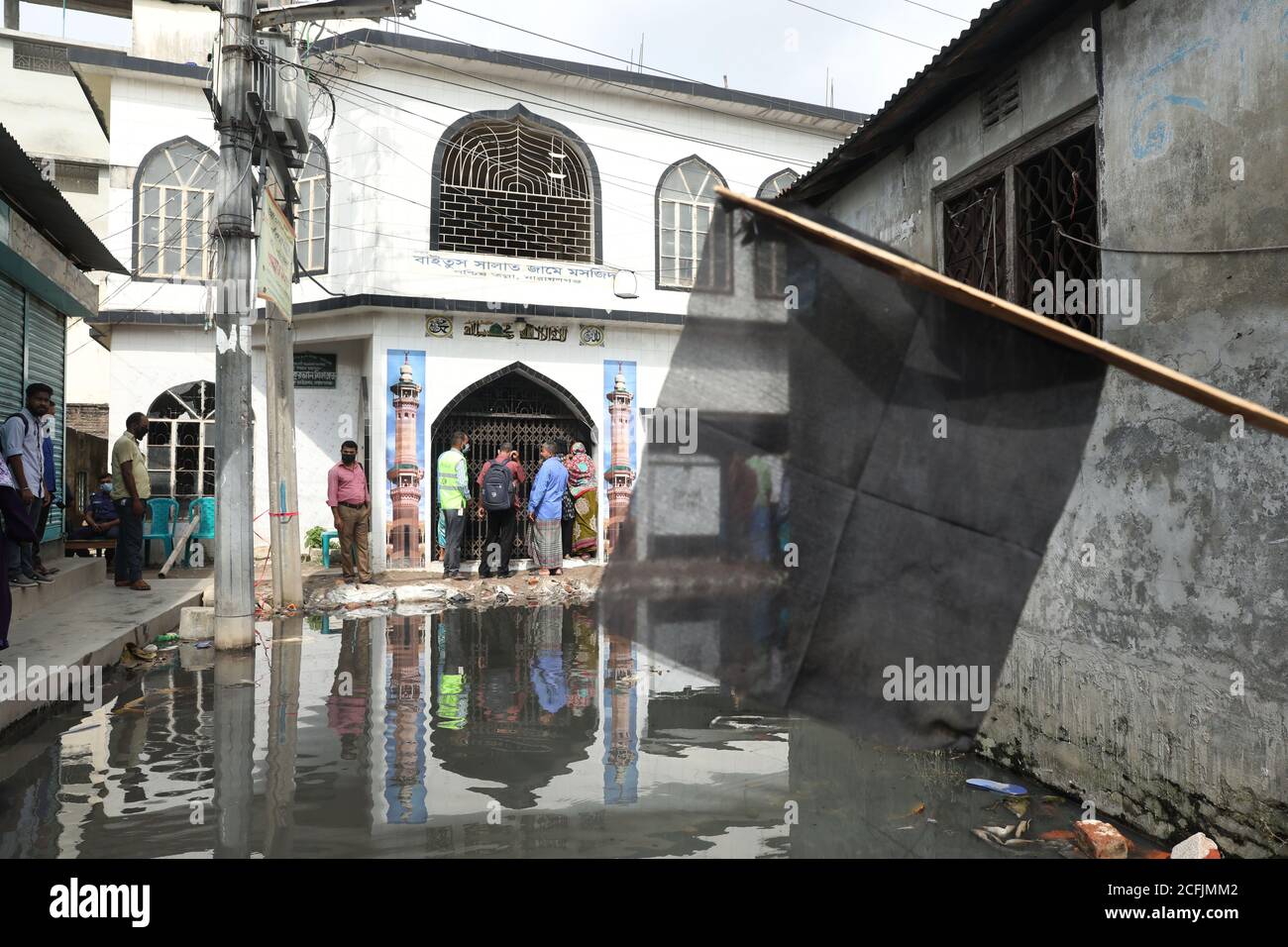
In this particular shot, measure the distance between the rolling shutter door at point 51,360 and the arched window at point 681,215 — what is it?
946 centimetres

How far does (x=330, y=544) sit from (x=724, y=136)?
1041cm

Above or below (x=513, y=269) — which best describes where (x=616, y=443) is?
below

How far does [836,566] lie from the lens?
245cm

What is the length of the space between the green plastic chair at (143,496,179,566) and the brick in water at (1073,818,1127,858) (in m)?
14.4

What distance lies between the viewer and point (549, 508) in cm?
1405

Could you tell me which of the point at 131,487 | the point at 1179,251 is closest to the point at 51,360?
the point at 131,487

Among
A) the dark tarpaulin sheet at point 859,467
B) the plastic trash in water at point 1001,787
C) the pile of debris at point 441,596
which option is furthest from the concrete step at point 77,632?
the plastic trash in water at point 1001,787

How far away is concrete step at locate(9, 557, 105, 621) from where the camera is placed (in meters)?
8.38

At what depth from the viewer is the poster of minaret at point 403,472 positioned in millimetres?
14602

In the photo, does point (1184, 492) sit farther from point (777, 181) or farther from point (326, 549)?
point (777, 181)

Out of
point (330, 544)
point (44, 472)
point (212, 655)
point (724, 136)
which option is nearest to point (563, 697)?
point (212, 655)

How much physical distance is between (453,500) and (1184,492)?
11.2m

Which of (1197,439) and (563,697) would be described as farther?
(563,697)
